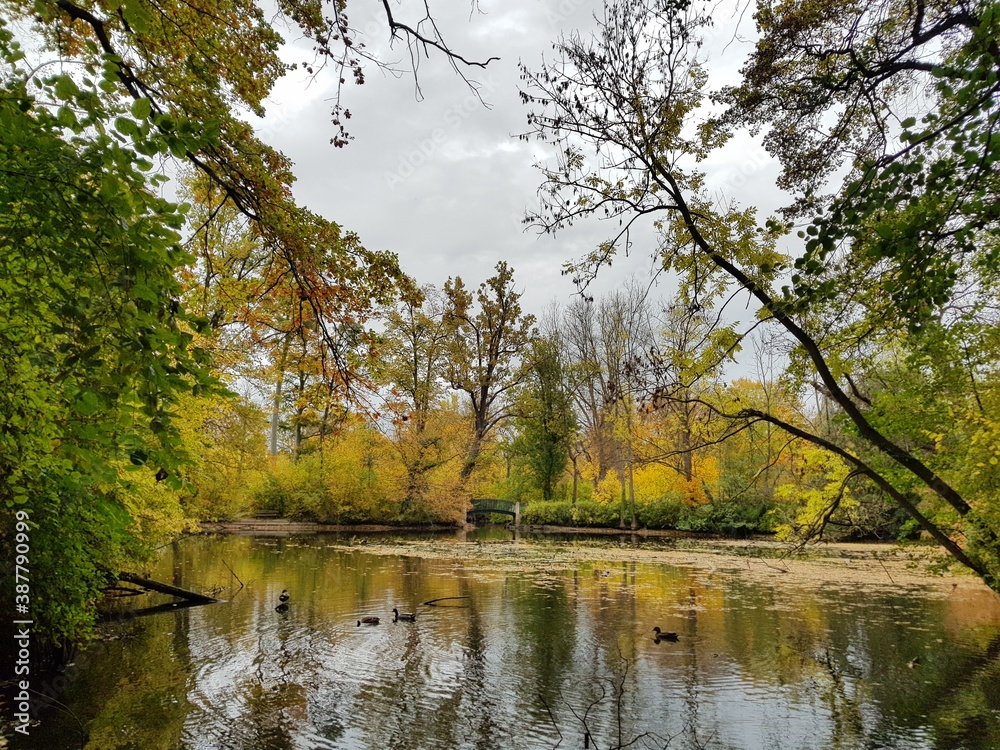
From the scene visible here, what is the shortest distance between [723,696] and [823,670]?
1.99m

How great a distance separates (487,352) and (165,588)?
77.6ft

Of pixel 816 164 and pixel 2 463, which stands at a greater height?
pixel 816 164

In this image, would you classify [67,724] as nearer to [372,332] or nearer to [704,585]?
[372,332]

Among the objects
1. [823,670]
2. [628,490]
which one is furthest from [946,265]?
[628,490]

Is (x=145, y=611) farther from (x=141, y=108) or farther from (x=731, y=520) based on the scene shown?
(x=731, y=520)

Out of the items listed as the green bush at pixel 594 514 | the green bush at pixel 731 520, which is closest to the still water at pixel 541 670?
the green bush at pixel 731 520

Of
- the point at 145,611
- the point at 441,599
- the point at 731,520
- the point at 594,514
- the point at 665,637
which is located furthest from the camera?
the point at 594,514

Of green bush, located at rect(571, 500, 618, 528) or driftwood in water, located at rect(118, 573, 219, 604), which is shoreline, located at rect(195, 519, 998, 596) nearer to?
green bush, located at rect(571, 500, 618, 528)

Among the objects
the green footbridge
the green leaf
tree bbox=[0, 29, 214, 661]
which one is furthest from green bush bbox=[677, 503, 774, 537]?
the green leaf

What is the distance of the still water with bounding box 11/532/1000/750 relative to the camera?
6.19 metres

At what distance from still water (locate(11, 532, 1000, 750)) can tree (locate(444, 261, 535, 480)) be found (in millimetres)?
18530

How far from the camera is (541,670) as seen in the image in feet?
27.1

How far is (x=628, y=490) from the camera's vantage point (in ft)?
103

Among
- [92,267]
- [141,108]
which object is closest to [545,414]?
[92,267]
